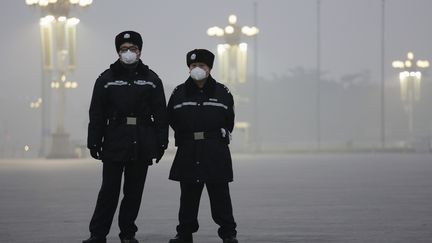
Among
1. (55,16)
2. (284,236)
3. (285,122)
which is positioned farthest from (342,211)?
(285,122)

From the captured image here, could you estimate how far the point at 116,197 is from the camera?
33.0ft

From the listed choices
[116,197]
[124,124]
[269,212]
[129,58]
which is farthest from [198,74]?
[269,212]

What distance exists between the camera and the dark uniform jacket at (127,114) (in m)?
9.87

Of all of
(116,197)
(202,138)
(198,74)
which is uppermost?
(198,74)

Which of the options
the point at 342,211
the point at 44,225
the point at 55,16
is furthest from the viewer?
the point at 55,16

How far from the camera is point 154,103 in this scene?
9953mm

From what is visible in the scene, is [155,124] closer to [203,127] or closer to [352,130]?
[203,127]

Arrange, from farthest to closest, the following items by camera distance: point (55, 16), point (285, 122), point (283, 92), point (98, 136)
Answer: point (283, 92)
point (285, 122)
point (55, 16)
point (98, 136)

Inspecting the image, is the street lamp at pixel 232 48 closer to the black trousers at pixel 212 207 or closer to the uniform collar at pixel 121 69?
the black trousers at pixel 212 207

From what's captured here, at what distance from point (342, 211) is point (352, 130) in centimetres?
13449

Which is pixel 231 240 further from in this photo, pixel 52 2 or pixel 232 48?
pixel 232 48

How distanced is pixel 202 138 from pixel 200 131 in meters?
0.06

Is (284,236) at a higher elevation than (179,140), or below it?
below

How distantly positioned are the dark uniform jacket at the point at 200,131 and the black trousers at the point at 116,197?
0.33m
